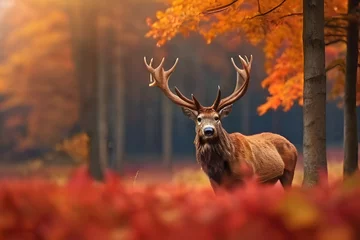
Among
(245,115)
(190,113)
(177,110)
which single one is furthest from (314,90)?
(177,110)

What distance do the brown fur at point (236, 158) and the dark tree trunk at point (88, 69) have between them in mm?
4873

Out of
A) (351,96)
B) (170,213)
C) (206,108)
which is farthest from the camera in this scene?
(351,96)

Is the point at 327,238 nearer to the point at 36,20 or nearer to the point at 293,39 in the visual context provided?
the point at 293,39

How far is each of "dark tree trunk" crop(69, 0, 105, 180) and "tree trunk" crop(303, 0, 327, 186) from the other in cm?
689

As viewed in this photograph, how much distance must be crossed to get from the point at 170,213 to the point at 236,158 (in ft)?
15.6

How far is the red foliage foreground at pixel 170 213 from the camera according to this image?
1.58 m

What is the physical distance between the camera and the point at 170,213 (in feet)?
5.56

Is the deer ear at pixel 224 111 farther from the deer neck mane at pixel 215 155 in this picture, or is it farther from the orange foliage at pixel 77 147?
A: the orange foliage at pixel 77 147

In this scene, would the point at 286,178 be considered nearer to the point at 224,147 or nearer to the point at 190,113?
the point at 224,147

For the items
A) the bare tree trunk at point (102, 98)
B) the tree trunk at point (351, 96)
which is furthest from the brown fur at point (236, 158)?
the bare tree trunk at point (102, 98)

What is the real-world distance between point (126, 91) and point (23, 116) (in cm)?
457

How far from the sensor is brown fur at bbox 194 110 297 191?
6.20 metres

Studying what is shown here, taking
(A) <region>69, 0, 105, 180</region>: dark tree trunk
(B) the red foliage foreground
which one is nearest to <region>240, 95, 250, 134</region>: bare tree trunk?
(A) <region>69, 0, 105, 180</region>: dark tree trunk

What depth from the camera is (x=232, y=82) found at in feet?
87.1
